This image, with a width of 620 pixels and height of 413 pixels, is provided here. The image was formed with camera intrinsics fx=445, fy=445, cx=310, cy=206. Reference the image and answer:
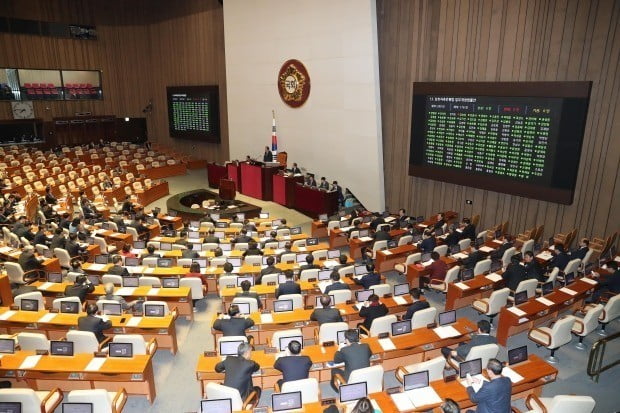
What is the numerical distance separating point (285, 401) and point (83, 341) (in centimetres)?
386

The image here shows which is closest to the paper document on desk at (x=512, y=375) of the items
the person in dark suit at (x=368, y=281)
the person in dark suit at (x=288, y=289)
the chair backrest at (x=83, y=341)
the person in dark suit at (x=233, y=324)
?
the person in dark suit at (x=368, y=281)

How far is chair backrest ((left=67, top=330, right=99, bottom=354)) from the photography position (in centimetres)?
746

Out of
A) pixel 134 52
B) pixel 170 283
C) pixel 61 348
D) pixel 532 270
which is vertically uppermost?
pixel 134 52

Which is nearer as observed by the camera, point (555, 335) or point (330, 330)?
point (330, 330)

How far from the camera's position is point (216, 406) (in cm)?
579

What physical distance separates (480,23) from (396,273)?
863cm

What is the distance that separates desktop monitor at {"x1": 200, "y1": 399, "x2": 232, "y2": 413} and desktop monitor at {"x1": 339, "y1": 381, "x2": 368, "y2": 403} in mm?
1512

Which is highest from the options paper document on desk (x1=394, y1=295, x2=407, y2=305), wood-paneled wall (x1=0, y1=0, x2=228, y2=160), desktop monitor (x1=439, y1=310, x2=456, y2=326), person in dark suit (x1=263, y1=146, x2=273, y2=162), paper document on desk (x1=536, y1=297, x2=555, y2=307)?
wood-paneled wall (x1=0, y1=0, x2=228, y2=160)

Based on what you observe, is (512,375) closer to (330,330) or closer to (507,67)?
(330,330)

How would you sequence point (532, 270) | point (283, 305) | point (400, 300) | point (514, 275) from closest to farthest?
1. point (283, 305)
2. point (400, 300)
3. point (514, 275)
4. point (532, 270)

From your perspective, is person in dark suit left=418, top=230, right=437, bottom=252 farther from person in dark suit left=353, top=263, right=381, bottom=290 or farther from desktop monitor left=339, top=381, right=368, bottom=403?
desktop monitor left=339, top=381, right=368, bottom=403

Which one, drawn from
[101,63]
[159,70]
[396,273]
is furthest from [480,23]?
[101,63]

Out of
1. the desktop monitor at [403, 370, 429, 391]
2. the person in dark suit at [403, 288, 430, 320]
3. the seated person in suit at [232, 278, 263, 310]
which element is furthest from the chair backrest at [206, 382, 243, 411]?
the person in dark suit at [403, 288, 430, 320]

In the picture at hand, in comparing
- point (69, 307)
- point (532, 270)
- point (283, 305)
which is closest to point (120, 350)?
point (69, 307)
